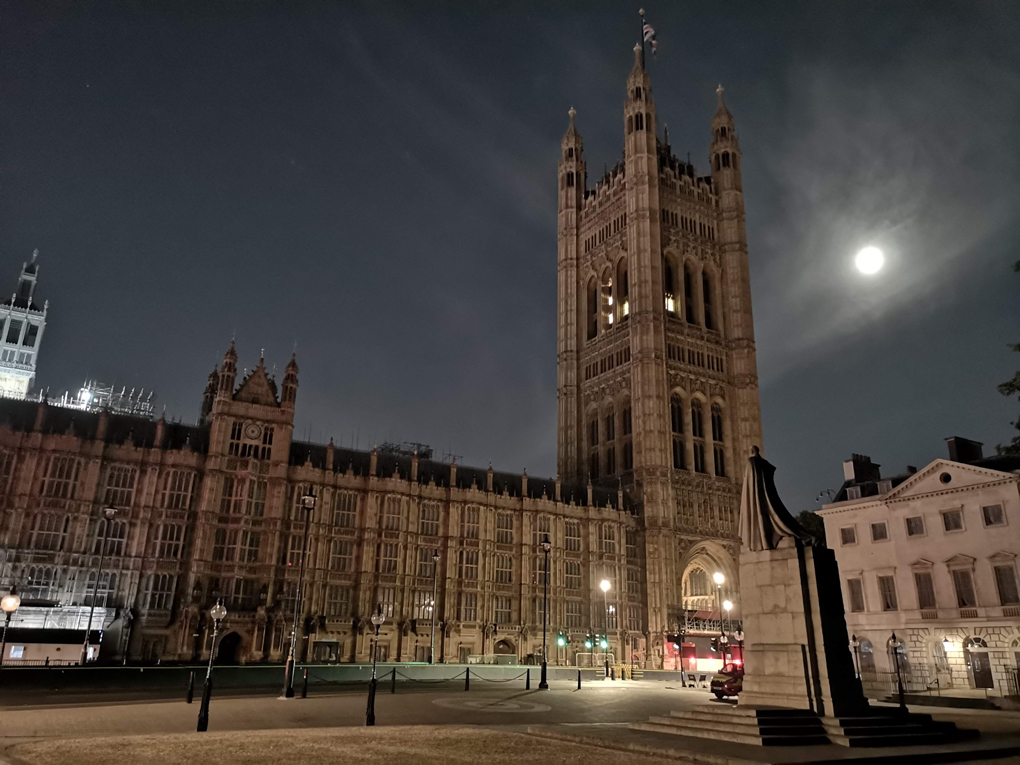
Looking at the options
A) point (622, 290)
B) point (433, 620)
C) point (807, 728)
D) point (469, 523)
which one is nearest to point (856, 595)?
point (433, 620)

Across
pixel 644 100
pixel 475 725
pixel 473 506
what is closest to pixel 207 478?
pixel 473 506

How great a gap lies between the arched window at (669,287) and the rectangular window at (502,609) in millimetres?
38292

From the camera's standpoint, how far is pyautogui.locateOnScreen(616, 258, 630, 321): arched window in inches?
3337

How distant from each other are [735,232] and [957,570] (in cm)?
5689

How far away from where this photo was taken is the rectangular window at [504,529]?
2541 inches

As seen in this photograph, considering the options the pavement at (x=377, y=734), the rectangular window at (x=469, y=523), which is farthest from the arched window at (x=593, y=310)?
the pavement at (x=377, y=734)

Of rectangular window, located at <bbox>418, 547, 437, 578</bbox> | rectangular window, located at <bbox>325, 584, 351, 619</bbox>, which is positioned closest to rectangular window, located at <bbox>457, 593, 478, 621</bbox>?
rectangular window, located at <bbox>418, 547, 437, 578</bbox>

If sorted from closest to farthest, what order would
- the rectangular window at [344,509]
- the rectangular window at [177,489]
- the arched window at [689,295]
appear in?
the rectangular window at [177,489] < the rectangular window at [344,509] < the arched window at [689,295]

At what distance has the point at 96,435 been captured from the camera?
2004 inches

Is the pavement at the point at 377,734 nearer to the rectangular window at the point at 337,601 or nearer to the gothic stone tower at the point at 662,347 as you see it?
the rectangular window at the point at 337,601

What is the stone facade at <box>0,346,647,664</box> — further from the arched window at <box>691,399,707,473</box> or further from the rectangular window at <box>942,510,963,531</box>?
the rectangular window at <box>942,510,963,531</box>

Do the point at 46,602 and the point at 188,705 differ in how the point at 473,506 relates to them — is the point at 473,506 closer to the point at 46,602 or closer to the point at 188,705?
the point at 46,602

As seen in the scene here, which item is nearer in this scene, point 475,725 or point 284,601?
point 475,725

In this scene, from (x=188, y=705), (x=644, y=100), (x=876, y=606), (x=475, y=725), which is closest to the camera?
(x=475, y=725)
